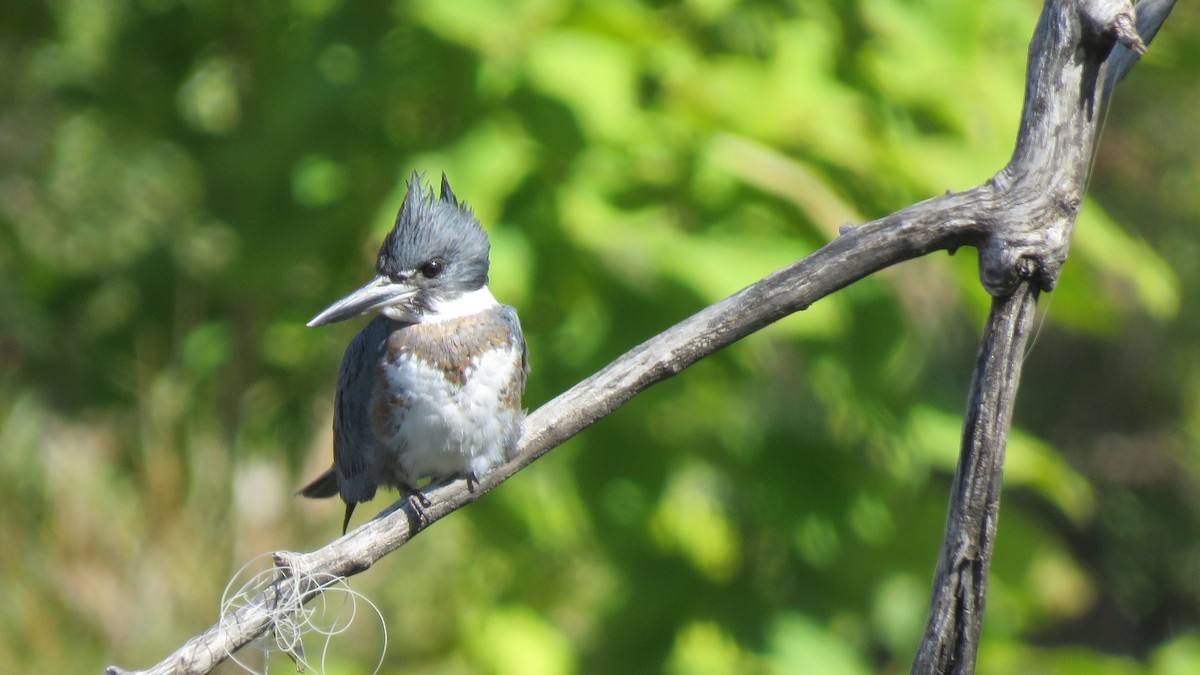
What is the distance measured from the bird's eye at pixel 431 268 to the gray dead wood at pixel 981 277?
0.49 meters

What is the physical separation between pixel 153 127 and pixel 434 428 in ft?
7.04

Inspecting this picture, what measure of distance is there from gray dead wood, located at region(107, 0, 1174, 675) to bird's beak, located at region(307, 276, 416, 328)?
325 mm

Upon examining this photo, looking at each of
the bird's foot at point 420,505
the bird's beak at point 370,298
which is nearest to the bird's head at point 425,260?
the bird's beak at point 370,298

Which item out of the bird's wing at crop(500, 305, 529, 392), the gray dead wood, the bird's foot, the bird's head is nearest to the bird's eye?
the bird's head

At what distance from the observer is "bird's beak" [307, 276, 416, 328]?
143 centimetres

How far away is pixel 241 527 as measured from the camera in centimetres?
370

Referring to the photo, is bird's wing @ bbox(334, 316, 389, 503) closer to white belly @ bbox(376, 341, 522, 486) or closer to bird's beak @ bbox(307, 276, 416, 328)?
white belly @ bbox(376, 341, 522, 486)

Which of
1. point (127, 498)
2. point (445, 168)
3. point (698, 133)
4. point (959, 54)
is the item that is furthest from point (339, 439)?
point (127, 498)

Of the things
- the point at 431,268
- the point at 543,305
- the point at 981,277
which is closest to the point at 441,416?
the point at 431,268

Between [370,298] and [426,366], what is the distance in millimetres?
217

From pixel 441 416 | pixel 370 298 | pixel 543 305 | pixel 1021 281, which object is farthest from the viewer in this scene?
pixel 543 305

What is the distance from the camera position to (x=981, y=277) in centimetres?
117

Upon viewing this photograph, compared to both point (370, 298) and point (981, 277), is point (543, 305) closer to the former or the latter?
point (370, 298)

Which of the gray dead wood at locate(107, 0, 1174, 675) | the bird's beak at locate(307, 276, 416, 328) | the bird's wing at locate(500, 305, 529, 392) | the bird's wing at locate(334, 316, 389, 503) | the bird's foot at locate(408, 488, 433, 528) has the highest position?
the gray dead wood at locate(107, 0, 1174, 675)
